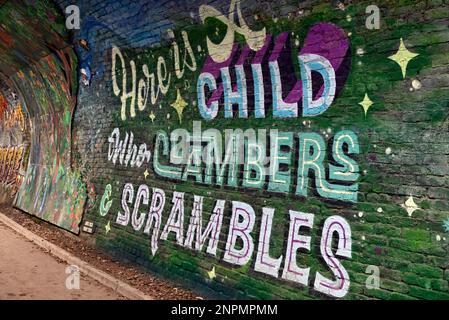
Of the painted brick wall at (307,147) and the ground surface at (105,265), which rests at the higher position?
the painted brick wall at (307,147)

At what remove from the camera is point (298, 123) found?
14.6 ft

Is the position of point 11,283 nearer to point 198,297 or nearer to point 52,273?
point 52,273

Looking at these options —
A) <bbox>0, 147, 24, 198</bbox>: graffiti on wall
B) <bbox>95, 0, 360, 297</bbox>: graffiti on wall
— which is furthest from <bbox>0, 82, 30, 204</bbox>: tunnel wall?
<bbox>95, 0, 360, 297</bbox>: graffiti on wall

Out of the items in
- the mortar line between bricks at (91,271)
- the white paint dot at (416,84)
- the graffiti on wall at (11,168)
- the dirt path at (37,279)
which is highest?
the white paint dot at (416,84)

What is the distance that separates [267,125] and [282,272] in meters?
1.68

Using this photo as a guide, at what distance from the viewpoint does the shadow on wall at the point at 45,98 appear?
9.24m

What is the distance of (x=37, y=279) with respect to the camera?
6164mm

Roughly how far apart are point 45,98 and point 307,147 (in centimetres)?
979

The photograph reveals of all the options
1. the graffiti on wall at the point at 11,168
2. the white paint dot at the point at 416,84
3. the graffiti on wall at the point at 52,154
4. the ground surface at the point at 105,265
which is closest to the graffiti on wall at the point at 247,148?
the ground surface at the point at 105,265

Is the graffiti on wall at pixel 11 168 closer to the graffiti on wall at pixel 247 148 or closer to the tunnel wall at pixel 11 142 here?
the tunnel wall at pixel 11 142

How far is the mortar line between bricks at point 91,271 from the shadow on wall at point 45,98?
0.71 meters

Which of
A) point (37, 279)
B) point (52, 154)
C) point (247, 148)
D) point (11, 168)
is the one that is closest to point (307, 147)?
point (247, 148)
